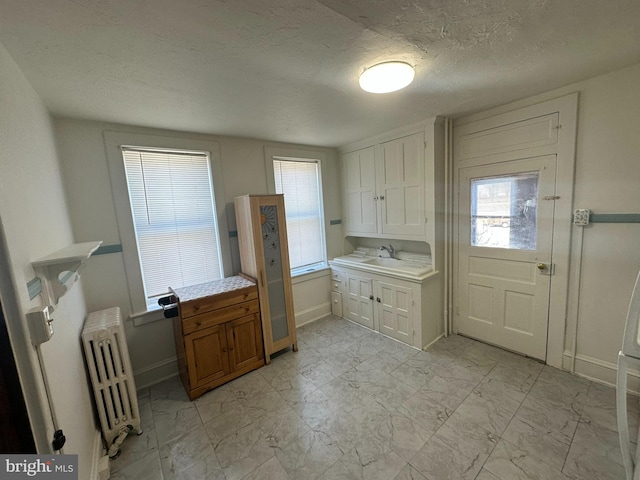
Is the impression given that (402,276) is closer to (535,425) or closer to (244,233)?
(535,425)

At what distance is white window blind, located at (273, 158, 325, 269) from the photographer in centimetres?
329

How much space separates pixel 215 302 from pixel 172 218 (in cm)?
97

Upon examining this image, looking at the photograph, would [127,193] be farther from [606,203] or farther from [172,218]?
[606,203]

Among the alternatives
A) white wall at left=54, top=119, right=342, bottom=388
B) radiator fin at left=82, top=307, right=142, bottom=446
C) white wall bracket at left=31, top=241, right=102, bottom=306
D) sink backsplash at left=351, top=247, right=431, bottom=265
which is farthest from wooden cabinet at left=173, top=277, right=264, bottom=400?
sink backsplash at left=351, top=247, right=431, bottom=265

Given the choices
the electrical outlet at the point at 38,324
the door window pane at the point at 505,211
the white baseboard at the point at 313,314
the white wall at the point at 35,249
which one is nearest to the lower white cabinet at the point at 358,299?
the white baseboard at the point at 313,314

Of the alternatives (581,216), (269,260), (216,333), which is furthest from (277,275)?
(581,216)

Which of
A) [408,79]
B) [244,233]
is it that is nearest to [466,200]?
[408,79]

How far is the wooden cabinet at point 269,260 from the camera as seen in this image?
8.19 feet

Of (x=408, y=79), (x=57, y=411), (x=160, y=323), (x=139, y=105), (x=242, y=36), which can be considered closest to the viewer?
(x=57, y=411)

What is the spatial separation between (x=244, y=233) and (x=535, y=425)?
2745mm

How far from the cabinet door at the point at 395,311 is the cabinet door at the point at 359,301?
135 mm

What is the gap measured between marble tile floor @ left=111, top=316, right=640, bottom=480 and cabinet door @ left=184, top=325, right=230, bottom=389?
0.16 meters

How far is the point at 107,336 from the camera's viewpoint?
1.73m

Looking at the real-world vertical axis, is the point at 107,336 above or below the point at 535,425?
above
